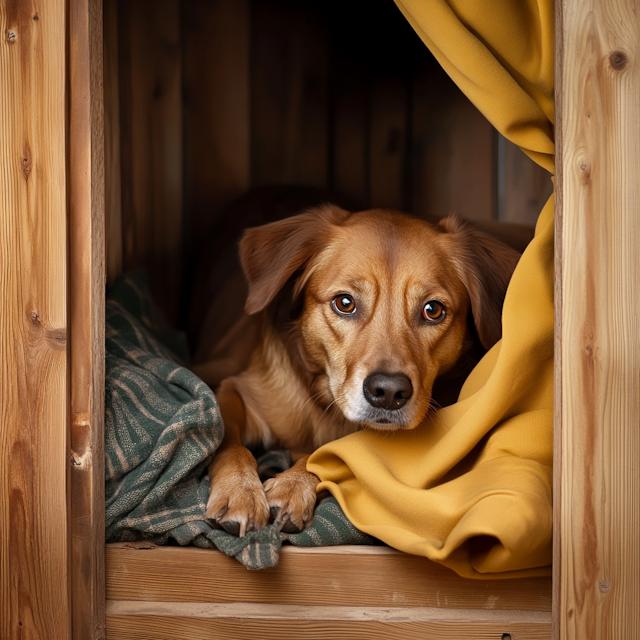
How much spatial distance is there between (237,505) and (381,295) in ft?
2.23

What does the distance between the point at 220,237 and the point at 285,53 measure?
3.26 ft

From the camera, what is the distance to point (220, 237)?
9.87 ft

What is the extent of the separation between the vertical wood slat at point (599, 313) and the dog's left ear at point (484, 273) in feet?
2.00

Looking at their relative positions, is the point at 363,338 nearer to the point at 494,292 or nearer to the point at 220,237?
the point at 494,292

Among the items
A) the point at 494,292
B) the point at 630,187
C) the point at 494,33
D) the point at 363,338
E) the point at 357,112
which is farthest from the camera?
the point at 357,112

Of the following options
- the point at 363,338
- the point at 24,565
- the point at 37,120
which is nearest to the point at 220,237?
the point at 363,338

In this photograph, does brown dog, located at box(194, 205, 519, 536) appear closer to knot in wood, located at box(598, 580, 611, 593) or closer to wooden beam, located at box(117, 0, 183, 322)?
knot in wood, located at box(598, 580, 611, 593)

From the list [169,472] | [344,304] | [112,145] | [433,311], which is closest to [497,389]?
[433,311]

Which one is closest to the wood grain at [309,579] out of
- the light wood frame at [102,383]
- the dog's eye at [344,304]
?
the light wood frame at [102,383]

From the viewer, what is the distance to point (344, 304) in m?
1.80

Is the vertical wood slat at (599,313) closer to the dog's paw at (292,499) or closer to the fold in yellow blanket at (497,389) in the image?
the fold in yellow blanket at (497,389)

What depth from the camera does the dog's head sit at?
5.29ft

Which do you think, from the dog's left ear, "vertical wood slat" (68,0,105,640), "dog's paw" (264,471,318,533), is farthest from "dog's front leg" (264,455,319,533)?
the dog's left ear

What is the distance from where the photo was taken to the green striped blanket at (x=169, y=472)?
1.47 m
